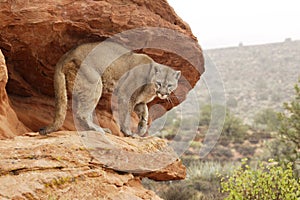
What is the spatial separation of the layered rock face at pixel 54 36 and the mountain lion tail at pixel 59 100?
26.3 inches

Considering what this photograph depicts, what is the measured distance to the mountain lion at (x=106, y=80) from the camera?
6344 mm

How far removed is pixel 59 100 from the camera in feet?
20.2

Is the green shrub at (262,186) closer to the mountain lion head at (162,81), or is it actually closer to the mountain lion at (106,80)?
the mountain lion head at (162,81)

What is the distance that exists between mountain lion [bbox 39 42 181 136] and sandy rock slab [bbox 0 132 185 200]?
61 cm

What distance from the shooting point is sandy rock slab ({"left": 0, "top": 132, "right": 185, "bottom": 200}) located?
4602mm

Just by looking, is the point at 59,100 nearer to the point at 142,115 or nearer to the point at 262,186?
the point at 142,115

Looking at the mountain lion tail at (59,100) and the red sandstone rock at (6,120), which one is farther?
the mountain lion tail at (59,100)

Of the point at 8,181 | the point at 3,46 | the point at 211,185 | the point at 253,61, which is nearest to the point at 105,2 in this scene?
the point at 3,46

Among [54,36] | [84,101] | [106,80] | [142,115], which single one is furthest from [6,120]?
[142,115]

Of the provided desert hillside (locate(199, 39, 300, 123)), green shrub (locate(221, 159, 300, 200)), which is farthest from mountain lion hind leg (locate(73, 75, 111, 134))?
desert hillside (locate(199, 39, 300, 123))

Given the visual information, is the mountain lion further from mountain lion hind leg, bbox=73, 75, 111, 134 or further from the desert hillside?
the desert hillside

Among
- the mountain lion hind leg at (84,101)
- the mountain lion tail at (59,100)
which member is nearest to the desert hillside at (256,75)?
the mountain lion hind leg at (84,101)

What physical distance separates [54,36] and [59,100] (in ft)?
3.94

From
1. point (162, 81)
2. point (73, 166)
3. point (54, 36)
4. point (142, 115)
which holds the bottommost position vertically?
point (73, 166)
